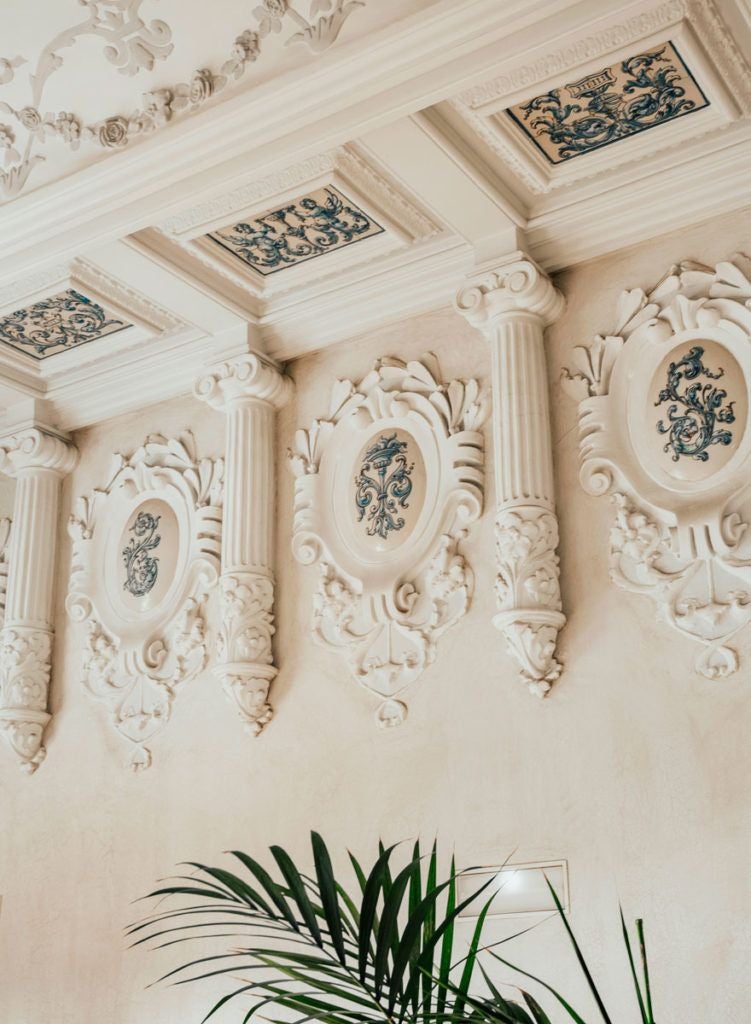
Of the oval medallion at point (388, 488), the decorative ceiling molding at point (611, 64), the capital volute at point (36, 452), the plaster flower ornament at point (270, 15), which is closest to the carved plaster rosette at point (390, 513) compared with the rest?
the oval medallion at point (388, 488)

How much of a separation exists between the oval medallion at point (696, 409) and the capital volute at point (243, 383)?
2741 millimetres

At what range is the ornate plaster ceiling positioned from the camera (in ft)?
20.5

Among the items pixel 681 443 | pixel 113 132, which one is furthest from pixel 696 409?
pixel 113 132

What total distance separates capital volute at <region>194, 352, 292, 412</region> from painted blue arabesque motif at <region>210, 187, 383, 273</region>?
2.38 feet

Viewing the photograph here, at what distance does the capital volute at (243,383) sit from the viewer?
8.89m

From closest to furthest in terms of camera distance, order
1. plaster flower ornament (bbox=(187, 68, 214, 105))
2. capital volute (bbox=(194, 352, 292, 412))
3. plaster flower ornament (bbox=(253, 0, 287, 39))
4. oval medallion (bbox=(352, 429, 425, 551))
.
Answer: plaster flower ornament (bbox=(253, 0, 287, 39)) < plaster flower ornament (bbox=(187, 68, 214, 105)) < oval medallion (bbox=(352, 429, 425, 551)) < capital volute (bbox=(194, 352, 292, 412))

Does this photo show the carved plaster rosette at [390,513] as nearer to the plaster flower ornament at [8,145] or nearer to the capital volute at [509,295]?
the capital volute at [509,295]

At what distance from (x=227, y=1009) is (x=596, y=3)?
19.8 ft

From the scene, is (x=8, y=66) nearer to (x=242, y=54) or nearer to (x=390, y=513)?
(x=242, y=54)

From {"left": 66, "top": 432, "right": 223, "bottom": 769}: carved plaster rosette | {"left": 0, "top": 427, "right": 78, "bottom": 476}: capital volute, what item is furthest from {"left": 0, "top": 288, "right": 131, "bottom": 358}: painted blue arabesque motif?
{"left": 66, "top": 432, "right": 223, "bottom": 769}: carved plaster rosette

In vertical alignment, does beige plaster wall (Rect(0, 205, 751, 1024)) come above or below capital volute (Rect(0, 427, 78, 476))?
below

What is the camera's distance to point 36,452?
9930mm

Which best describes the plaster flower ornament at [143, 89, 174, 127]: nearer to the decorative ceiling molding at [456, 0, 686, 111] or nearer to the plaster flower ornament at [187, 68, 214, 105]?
the plaster flower ornament at [187, 68, 214, 105]

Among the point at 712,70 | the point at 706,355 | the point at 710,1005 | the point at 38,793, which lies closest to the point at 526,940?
the point at 710,1005
